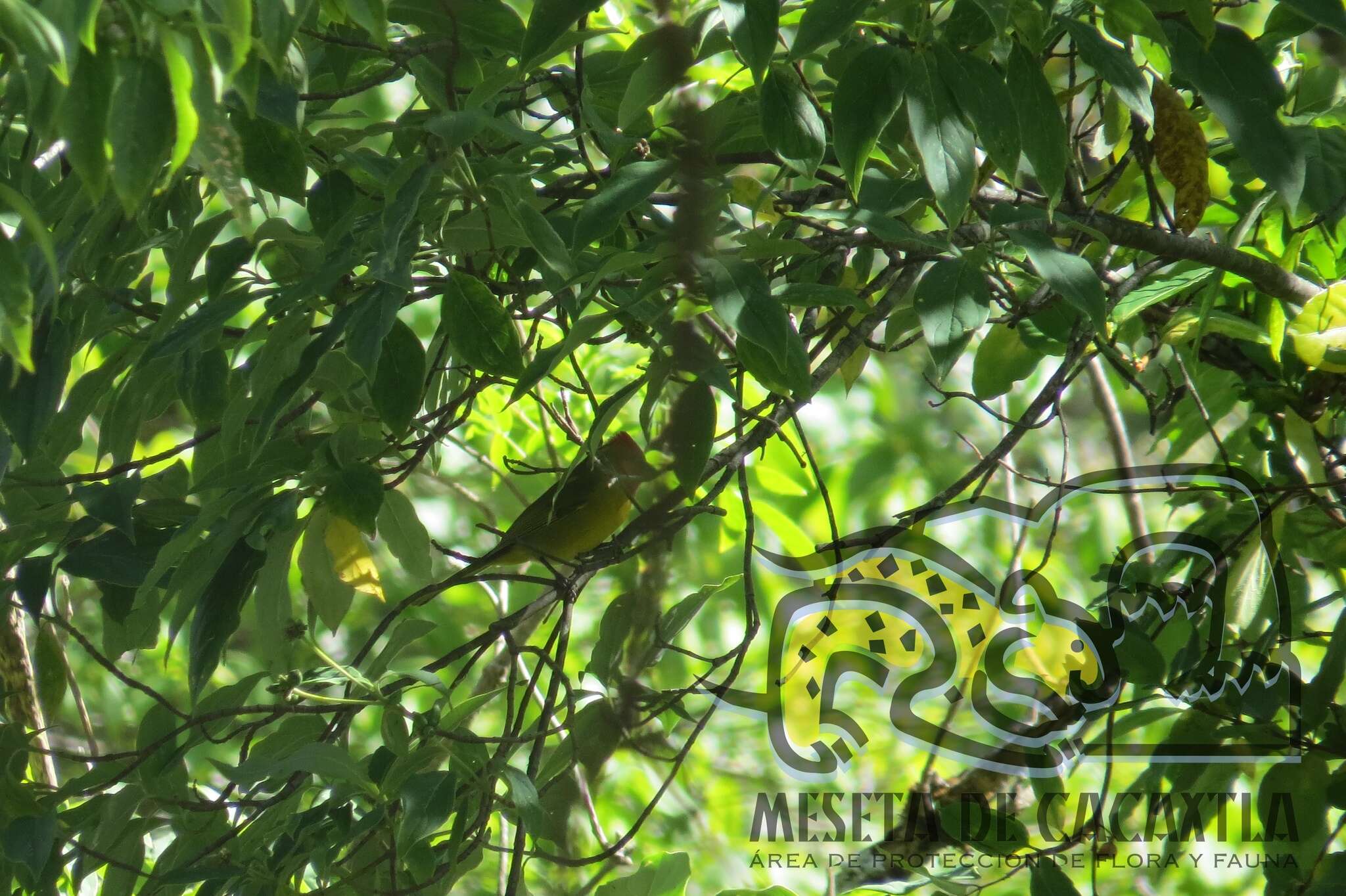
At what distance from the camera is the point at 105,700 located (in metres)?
4.44

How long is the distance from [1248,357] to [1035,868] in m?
0.94

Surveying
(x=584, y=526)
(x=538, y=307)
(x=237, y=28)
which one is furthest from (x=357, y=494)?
(x=584, y=526)

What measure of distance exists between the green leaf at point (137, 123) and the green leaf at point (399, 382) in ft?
1.65

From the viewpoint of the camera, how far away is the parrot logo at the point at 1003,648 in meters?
1.82

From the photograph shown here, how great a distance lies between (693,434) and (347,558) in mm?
690

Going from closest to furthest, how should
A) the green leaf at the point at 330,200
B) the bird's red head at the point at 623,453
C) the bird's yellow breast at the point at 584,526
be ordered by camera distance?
1. the green leaf at the point at 330,200
2. the bird's red head at the point at 623,453
3. the bird's yellow breast at the point at 584,526

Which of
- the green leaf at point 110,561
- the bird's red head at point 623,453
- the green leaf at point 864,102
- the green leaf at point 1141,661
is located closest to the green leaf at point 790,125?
the green leaf at point 864,102

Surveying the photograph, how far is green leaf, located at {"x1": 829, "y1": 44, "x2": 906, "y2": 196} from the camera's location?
123 cm

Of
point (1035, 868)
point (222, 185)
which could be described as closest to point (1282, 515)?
point (1035, 868)

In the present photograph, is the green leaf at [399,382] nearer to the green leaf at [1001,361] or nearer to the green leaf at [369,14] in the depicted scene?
the green leaf at [369,14]

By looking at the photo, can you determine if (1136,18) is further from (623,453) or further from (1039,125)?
(623,453)

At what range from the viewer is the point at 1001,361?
6.31 feet

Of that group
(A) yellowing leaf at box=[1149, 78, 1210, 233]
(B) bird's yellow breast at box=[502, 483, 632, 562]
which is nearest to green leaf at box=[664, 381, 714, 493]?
(A) yellowing leaf at box=[1149, 78, 1210, 233]

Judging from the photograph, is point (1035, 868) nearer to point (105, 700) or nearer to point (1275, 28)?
point (1275, 28)
